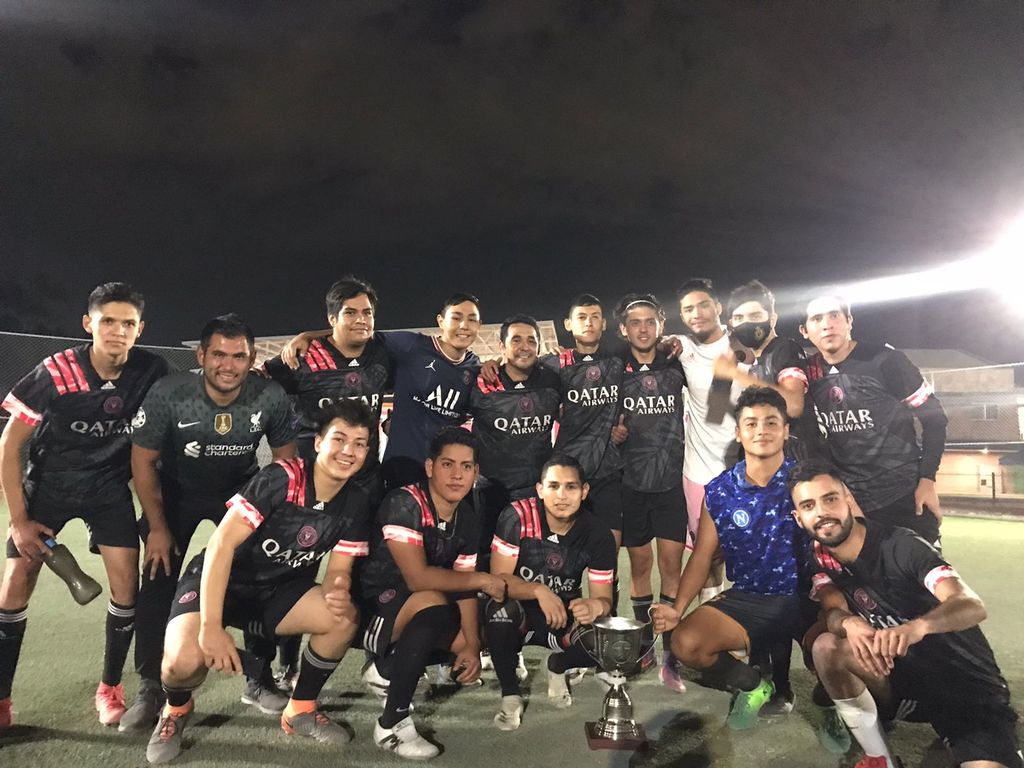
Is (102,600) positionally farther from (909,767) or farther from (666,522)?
(909,767)

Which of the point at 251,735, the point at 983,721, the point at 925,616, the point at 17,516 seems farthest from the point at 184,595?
the point at 983,721

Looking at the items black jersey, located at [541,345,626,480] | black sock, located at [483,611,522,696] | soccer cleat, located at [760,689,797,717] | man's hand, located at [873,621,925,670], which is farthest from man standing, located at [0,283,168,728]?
man's hand, located at [873,621,925,670]

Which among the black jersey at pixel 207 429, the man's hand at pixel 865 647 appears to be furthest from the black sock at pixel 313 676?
the man's hand at pixel 865 647

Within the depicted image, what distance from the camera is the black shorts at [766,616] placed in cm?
299

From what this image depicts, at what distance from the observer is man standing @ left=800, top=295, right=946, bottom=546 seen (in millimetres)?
3461

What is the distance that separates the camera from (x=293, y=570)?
300 centimetres

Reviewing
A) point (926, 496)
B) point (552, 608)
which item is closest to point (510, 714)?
point (552, 608)

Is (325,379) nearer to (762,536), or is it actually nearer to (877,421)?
(762,536)

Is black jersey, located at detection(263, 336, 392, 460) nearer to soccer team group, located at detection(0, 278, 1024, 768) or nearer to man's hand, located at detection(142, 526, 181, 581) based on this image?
soccer team group, located at detection(0, 278, 1024, 768)

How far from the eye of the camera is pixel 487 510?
378cm

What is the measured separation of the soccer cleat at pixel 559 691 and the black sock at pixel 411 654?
2.21ft

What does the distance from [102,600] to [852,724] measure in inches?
213

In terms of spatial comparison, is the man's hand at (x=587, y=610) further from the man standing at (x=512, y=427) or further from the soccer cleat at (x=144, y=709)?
the soccer cleat at (x=144, y=709)

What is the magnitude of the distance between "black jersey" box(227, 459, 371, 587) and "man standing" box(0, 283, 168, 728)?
73 cm
